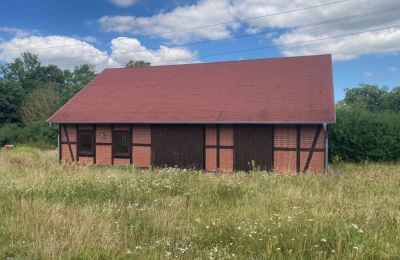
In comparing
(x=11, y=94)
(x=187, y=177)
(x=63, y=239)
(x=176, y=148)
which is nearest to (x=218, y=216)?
(x=63, y=239)

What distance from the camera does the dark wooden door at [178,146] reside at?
49.2 ft

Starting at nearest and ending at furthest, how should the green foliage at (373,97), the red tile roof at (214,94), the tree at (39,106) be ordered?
the red tile roof at (214,94) < the tree at (39,106) < the green foliage at (373,97)

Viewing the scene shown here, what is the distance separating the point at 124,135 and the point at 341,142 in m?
9.23

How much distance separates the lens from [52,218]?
449cm

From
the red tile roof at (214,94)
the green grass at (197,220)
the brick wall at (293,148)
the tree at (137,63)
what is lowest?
the green grass at (197,220)

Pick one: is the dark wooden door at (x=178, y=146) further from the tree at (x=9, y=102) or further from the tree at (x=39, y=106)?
the tree at (x=9, y=102)

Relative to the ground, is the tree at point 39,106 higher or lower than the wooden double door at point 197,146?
higher

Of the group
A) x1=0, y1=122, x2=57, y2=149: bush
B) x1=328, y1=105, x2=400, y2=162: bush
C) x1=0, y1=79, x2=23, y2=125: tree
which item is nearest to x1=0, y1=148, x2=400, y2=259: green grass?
x1=328, y1=105, x2=400, y2=162: bush

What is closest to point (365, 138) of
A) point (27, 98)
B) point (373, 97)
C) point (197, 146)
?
point (197, 146)

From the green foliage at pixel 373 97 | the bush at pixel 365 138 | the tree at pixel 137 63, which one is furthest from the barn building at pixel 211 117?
the green foliage at pixel 373 97

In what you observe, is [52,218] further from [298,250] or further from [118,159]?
[118,159]

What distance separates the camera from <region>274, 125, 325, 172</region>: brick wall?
13.5 m

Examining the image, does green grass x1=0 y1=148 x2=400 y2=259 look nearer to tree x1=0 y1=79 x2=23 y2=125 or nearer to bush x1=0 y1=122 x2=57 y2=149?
bush x1=0 y1=122 x2=57 y2=149

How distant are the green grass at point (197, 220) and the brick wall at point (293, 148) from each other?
20.6 ft
